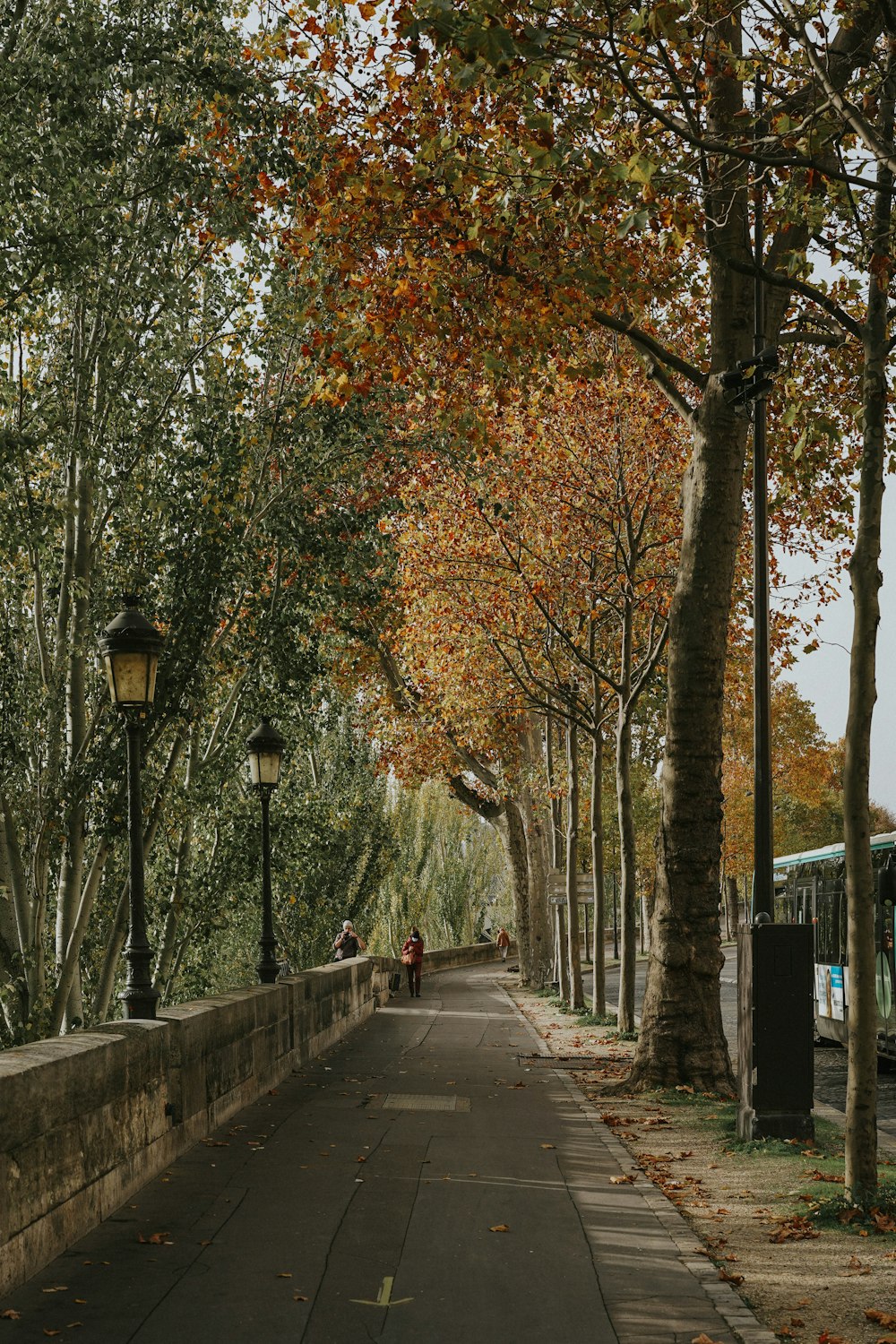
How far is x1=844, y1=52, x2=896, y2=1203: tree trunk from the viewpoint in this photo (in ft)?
27.7

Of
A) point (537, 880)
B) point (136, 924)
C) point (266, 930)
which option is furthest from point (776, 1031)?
point (537, 880)

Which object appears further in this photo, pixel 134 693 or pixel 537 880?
pixel 537 880

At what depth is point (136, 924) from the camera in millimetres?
11047

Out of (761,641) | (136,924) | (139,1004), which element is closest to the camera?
(139,1004)

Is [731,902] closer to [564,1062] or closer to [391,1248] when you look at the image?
[564,1062]

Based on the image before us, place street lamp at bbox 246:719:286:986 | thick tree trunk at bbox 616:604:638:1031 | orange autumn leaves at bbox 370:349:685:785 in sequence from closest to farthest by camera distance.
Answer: street lamp at bbox 246:719:286:986 < thick tree trunk at bbox 616:604:638:1031 < orange autumn leaves at bbox 370:349:685:785

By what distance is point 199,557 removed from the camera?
54.3 feet

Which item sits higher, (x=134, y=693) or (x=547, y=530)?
(x=547, y=530)

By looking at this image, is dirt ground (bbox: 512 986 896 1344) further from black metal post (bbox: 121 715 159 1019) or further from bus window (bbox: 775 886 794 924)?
bus window (bbox: 775 886 794 924)

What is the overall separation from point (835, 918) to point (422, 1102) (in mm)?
10627

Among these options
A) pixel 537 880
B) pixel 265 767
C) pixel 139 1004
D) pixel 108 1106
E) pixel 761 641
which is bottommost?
pixel 108 1106

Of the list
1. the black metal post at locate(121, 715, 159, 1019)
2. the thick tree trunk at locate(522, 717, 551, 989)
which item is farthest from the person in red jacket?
the black metal post at locate(121, 715, 159, 1019)

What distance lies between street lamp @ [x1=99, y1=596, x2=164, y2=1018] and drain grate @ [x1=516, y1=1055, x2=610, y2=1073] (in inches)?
310

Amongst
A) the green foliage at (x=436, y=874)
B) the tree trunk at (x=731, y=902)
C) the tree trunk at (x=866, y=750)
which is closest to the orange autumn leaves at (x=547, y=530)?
the tree trunk at (x=866, y=750)
